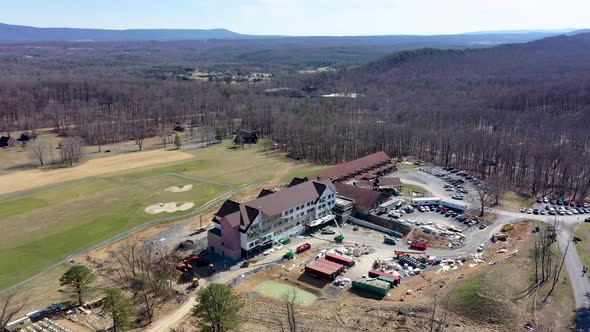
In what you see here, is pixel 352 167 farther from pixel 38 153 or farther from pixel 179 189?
pixel 38 153

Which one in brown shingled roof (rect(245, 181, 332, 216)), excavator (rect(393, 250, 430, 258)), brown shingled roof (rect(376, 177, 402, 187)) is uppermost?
brown shingled roof (rect(245, 181, 332, 216))

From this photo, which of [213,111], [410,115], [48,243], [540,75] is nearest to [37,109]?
[213,111]

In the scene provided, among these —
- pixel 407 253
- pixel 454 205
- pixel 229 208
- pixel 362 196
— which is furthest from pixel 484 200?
pixel 229 208

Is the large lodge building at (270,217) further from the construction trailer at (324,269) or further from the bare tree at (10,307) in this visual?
the bare tree at (10,307)

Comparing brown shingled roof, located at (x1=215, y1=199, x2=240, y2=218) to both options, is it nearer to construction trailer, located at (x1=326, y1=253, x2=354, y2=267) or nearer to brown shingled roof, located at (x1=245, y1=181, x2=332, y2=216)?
brown shingled roof, located at (x1=245, y1=181, x2=332, y2=216)

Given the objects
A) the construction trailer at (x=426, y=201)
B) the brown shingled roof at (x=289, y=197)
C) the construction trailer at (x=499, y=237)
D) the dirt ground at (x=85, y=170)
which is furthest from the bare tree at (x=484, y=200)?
the dirt ground at (x=85, y=170)

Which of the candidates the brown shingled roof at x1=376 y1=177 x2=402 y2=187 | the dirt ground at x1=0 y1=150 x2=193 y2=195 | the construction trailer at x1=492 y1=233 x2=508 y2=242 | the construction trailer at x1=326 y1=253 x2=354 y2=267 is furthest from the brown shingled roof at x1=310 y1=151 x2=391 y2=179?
the dirt ground at x1=0 y1=150 x2=193 y2=195

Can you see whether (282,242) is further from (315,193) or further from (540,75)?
(540,75)
